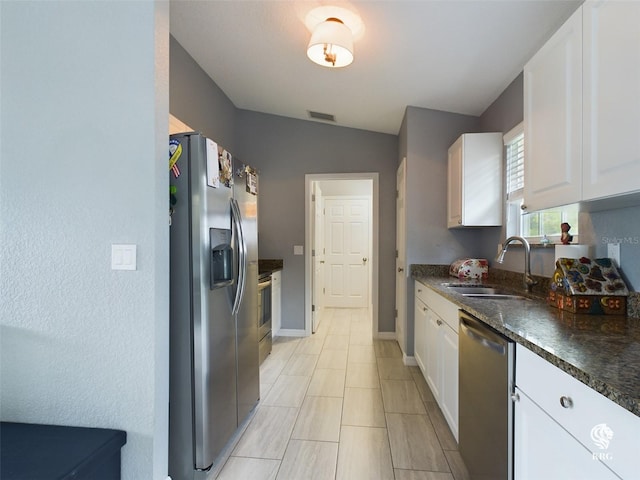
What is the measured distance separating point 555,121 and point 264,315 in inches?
113

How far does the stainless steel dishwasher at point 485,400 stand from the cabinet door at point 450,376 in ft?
0.49

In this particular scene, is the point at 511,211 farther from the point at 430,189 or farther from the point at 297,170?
the point at 297,170

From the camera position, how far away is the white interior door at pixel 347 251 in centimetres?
616

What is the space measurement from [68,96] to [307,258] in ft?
10.3

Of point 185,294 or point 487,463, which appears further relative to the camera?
point 185,294

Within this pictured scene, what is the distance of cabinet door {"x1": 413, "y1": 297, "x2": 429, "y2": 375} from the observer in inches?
105

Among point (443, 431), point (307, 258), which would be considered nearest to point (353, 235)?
point (307, 258)

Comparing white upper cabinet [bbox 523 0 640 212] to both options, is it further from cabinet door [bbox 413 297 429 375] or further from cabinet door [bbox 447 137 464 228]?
cabinet door [bbox 413 297 429 375]

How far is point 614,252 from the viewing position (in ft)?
4.78

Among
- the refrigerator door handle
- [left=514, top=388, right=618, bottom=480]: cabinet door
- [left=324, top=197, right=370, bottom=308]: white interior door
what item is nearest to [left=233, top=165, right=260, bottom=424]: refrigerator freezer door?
the refrigerator door handle

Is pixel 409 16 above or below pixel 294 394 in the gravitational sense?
above

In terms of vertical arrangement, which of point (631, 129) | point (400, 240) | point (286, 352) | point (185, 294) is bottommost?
point (286, 352)

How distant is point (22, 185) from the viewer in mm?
1434

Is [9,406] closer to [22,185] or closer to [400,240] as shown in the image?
[22,185]
